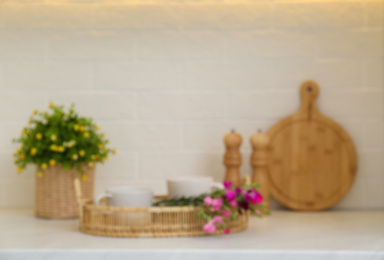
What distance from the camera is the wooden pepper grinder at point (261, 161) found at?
1462mm

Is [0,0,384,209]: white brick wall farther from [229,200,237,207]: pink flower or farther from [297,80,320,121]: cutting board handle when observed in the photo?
[229,200,237,207]: pink flower

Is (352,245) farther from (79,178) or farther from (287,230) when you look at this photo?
(79,178)

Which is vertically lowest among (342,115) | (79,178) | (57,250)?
(57,250)

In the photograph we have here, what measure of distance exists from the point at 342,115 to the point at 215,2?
459 millimetres

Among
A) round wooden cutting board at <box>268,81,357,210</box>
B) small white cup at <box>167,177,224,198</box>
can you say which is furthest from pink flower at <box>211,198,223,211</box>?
round wooden cutting board at <box>268,81,357,210</box>

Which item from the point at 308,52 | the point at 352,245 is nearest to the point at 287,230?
the point at 352,245

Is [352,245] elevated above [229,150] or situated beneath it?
situated beneath

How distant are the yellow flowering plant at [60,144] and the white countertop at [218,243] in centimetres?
14

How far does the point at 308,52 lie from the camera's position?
1588mm

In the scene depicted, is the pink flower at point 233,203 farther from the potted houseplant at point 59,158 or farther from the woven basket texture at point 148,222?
the potted houseplant at point 59,158

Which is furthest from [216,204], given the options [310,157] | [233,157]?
[310,157]

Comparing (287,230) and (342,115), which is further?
(342,115)

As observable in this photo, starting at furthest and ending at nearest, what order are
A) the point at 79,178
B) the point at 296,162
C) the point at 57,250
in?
the point at 296,162, the point at 79,178, the point at 57,250

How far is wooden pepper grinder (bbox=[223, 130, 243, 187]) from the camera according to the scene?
4.83 ft
